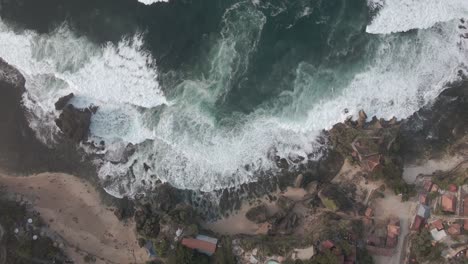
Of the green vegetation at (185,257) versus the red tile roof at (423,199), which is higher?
the red tile roof at (423,199)

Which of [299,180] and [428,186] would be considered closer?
[428,186]

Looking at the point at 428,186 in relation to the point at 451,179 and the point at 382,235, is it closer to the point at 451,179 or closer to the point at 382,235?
the point at 451,179

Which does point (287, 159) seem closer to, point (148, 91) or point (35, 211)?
point (148, 91)

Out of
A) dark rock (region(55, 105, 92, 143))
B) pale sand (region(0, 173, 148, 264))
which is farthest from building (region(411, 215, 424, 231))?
dark rock (region(55, 105, 92, 143))

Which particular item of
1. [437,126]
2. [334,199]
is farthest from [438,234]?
[437,126]

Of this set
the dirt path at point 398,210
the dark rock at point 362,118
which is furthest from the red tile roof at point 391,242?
the dark rock at point 362,118

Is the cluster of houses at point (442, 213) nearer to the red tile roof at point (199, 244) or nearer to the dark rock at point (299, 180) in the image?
the dark rock at point (299, 180)

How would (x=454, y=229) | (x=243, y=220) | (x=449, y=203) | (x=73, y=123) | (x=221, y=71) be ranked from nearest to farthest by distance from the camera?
1. (x=454, y=229)
2. (x=449, y=203)
3. (x=243, y=220)
4. (x=73, y=123)
5. (x=221, y=71)
